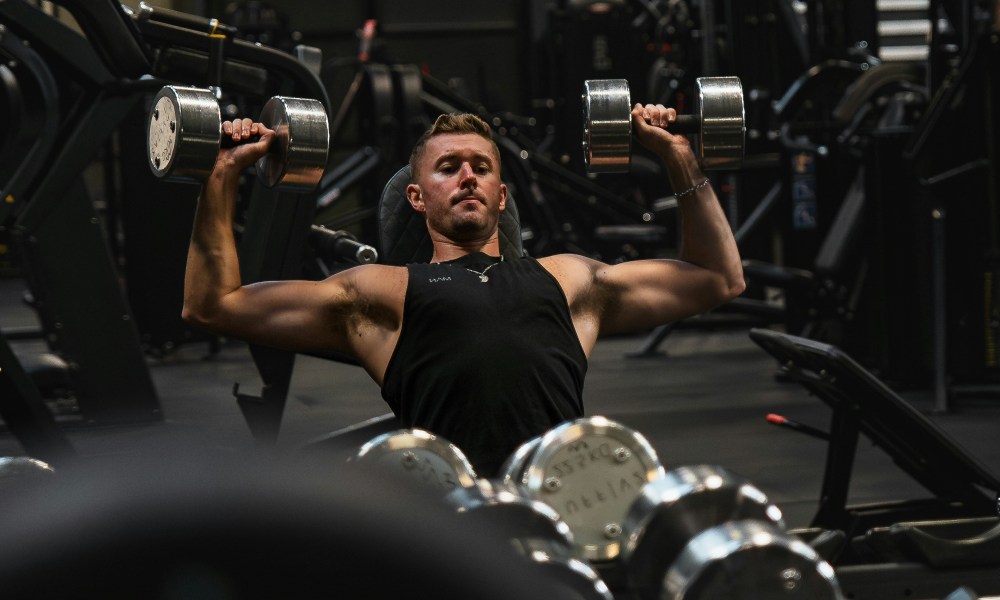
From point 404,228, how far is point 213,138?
0.95 metres

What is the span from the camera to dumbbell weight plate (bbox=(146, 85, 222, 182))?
1652 millimetres

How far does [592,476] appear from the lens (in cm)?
119

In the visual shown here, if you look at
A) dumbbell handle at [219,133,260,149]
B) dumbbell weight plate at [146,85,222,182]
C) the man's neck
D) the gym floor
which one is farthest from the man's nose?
the gym floor

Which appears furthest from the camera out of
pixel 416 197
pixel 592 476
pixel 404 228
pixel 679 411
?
pixel 679 411

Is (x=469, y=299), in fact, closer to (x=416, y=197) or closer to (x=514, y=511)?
(x=416, y=197)

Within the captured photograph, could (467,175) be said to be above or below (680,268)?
above

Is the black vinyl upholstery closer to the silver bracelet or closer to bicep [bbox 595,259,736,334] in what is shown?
bicep [bbox 595,259,736,334]

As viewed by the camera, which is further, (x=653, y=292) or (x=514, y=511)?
(x=653, y=292)

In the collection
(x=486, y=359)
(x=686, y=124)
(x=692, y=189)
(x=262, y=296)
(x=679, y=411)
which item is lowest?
(x=679, y=411)

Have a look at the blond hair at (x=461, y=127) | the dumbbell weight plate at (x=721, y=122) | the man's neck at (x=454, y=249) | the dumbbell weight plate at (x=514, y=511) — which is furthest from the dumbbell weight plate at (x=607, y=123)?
the dumbbell weight plate at (x=514, y=511)

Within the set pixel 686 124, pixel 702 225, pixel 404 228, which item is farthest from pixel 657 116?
pixel 404 228

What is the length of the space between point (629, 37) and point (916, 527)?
779 cm

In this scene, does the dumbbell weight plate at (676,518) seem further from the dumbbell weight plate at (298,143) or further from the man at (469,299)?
the dumbbell weight plate at (298,143)

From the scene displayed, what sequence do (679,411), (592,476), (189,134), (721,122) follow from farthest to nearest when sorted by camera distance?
(679,411)
(721,122)
(189,134)
(592,476)
